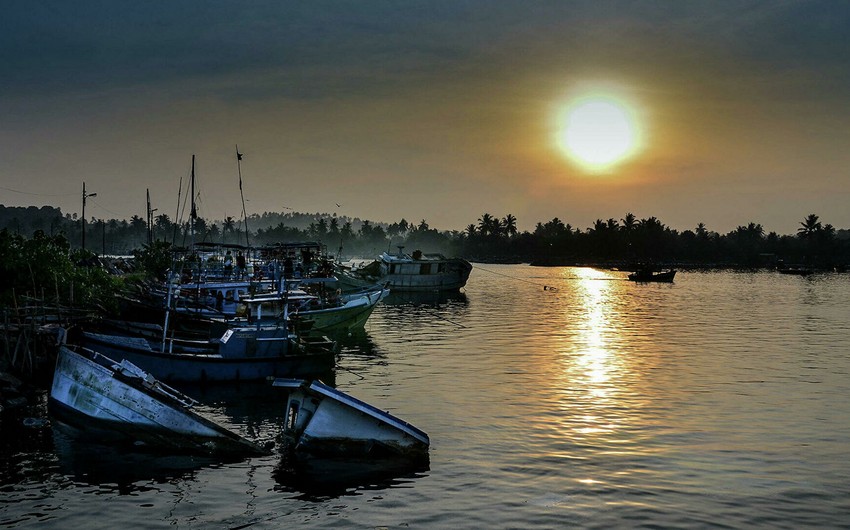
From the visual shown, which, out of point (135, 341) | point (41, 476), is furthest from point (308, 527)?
point (135, 341)

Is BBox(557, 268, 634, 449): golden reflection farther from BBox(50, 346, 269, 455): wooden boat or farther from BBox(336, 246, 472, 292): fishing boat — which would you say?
BBox(336, 246, 472, 292): fishing boat

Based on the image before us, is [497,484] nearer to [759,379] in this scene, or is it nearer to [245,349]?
[245,349]

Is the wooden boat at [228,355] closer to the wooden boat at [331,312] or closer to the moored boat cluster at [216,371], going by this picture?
the moored boat cluster at [216,371]

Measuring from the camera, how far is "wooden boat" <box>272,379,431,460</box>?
22.8 m

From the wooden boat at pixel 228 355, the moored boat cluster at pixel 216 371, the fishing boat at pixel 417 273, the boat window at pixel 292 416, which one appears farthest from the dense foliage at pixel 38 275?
the fishing boat at pixel 417 273

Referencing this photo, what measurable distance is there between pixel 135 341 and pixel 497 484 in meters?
19.7

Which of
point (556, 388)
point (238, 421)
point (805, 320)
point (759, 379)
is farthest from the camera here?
point (805, 320)

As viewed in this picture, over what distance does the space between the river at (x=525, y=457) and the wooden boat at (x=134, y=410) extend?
27.2 inches

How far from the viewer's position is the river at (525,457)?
19.3m

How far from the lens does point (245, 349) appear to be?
113ft

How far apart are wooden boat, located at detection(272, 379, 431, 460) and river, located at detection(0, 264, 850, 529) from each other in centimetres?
63

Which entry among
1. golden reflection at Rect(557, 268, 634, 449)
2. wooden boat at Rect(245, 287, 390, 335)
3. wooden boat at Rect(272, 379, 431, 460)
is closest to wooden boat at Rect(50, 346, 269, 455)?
wooden boat at Rect(272, 379, 431, 460)

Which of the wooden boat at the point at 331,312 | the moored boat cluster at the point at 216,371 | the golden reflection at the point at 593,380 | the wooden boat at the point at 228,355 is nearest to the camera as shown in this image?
the moored boat cluster at the point at 216,371

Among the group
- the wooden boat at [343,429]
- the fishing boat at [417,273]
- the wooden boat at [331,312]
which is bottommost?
the wooden boat at [343,429]
